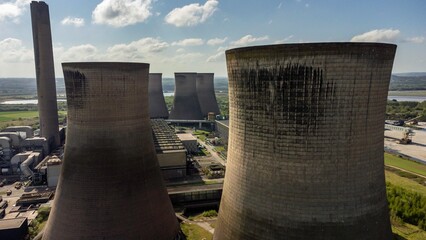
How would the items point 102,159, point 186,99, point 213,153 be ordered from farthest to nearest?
point 186,99 → point 213,153 → point 102,159

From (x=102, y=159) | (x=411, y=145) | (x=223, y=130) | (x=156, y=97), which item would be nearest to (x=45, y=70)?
(x=156, y=97)

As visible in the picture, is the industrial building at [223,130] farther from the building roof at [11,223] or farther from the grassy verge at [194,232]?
the building roof at [11,223]

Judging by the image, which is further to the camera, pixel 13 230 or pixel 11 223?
pixel 11 223

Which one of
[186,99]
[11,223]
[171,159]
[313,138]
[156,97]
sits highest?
[313,138]

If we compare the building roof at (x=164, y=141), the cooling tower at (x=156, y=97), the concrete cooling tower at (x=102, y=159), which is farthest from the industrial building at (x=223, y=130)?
the concrete cooling tower at (x=102, y=159)

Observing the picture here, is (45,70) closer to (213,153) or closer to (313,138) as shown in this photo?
(213,153)

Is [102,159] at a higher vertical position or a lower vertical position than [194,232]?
higher

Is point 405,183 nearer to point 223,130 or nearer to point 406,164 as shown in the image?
point 406,164

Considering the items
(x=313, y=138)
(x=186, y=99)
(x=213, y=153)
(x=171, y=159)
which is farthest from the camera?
(x=186, y=99)
